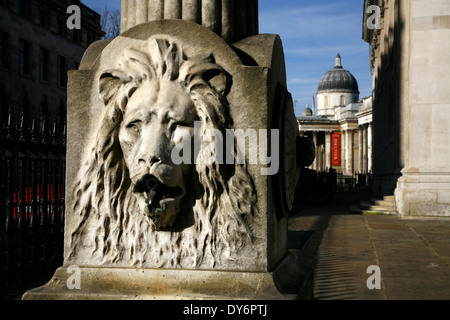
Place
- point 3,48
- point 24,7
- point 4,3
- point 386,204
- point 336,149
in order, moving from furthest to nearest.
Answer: point 336,149 → point 24,7 → point 3,48 → point 4,3 → point 386,204

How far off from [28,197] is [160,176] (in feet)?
16.3

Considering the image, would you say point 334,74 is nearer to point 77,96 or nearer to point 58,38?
point 58,38

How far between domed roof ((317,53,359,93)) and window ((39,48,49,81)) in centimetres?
8279

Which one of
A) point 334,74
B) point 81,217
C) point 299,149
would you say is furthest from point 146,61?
point 334,74

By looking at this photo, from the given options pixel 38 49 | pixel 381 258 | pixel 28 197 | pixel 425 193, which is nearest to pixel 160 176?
pixel 28 197

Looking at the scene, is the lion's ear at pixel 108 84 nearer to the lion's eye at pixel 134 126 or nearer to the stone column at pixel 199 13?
the lion's eye at pixel 134 126

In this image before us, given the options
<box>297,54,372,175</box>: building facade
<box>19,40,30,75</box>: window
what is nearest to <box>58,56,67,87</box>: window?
<box>19,40,30,75</box>: window

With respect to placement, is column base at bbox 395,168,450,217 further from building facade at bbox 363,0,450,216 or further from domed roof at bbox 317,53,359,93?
domed roof at bbox 317,53,359,93

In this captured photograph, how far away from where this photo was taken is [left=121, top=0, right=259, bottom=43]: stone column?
3369mm

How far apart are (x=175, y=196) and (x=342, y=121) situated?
93537 mm

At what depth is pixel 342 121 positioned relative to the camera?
94.0 meters

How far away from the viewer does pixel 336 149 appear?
90.4 metres

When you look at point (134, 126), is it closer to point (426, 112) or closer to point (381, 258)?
point (381, 258)

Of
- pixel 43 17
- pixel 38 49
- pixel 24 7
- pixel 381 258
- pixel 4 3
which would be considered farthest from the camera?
pixel 43 17
